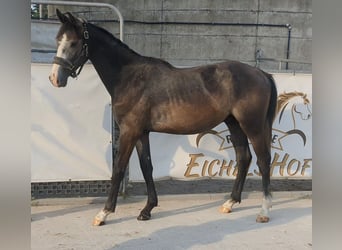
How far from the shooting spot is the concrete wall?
6.98 m

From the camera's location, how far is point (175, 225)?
342cm

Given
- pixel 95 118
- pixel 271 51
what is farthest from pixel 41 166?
pixel 271 51

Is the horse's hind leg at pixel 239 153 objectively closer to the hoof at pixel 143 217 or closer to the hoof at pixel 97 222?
the hoof at pixel 143 217

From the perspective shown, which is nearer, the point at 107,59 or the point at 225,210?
the point at 107,59

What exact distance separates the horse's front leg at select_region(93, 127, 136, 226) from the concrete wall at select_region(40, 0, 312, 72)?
366 cm

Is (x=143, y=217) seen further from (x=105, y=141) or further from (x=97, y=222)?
(x=105, y=141)

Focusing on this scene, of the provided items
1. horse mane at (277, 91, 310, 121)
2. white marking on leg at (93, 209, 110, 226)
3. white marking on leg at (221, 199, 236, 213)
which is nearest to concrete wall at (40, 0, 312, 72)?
horse mane at (277, 91, 310, 121)

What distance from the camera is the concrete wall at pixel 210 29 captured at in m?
6.98

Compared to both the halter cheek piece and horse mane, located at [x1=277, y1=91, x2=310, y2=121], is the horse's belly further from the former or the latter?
horse mane, located at [x1=277, y1=91, x2=310, y2=121]

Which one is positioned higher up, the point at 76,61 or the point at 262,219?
the point at 76,61

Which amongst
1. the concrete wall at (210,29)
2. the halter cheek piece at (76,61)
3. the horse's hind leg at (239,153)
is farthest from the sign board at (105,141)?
the concrete wall at (210,29)

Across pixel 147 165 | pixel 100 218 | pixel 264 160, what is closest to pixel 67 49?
pixel 147 165

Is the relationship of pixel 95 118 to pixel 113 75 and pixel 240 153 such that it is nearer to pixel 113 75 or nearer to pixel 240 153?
pixel 113 75

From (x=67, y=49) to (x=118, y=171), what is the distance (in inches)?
44.1
